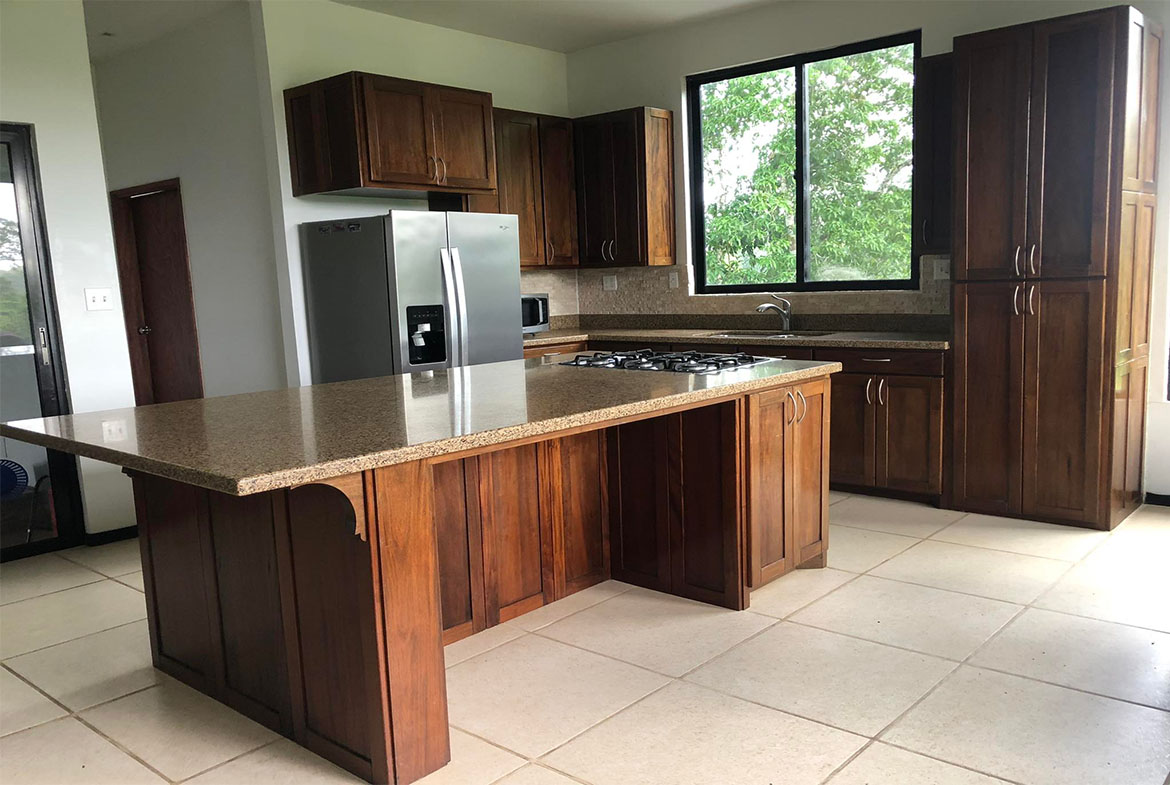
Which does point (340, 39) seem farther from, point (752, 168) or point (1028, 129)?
point (1028, 129)

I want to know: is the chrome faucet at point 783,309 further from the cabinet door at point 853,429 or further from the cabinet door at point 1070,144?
the cabinet door at point 1070,144

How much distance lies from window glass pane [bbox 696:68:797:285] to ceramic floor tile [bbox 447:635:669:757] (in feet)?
10.8

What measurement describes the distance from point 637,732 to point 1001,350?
2.69 metres

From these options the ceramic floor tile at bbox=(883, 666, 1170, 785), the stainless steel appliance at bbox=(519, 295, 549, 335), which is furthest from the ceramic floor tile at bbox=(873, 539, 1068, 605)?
the stainless steel appliance at bbox=(519, 295, 549, 335)

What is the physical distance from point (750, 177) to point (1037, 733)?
3.90 meters

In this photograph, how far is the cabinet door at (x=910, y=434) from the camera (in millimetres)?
4219

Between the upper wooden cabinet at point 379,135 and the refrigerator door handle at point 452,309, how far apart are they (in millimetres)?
452

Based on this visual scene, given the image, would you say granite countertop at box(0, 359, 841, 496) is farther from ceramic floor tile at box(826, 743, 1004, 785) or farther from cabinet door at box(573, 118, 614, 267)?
cabinet door at box(573, 118, 614, 267)

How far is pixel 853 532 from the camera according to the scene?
397 centimetres

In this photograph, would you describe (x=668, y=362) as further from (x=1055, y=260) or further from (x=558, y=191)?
(x=558, y=191)

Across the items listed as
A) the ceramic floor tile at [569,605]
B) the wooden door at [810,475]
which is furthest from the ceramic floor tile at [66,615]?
the wooden door at [810,475]

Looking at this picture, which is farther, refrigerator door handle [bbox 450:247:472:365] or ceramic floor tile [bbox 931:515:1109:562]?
refrigerator door handle [bbox 450:247:472:365]

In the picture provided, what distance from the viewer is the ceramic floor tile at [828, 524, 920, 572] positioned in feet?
11.6

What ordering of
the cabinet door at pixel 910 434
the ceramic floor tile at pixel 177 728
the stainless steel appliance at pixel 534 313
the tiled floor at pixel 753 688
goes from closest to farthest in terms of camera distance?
1. the tiled floor at pixel 753 688
2. the ceramic floor tile at pixel 177 728
3. the cabinet door at pixel 910 434
4. the stainless steel appliance at pixel 534 313
